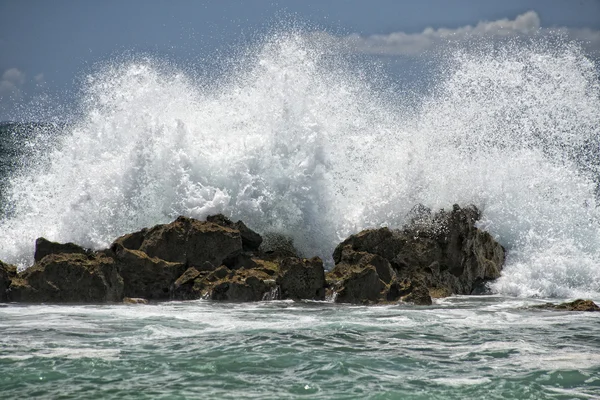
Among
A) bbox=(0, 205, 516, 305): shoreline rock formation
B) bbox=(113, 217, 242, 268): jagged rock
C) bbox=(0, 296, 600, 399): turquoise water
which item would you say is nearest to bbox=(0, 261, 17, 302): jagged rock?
bbox=(0, 205, 516, 305): shoreline rock formation

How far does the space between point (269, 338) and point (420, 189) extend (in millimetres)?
7424

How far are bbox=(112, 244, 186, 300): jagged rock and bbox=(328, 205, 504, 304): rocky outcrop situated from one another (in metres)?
2.56

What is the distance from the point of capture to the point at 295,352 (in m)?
8.17

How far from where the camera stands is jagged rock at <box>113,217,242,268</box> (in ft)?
42.5

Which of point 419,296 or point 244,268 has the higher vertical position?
point 244,268

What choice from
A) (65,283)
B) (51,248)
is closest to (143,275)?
(65,283)

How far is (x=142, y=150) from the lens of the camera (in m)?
16.0

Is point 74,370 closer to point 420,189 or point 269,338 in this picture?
point 269,338

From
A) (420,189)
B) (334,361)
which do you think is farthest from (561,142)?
(334,361)

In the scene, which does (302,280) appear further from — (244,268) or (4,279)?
(4,279)

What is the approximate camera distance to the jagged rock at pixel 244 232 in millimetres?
13711

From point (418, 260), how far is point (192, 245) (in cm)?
368

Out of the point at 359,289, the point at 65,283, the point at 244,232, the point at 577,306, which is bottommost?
the point at 577,306

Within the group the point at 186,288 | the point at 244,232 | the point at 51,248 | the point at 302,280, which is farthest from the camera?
the point at 244,232
